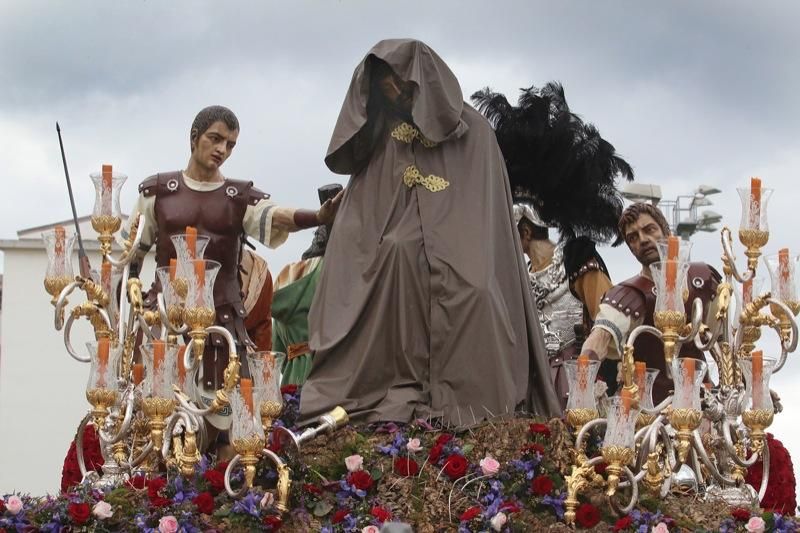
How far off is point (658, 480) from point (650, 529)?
34cm

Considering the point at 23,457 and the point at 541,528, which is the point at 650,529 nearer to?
the point at 541,528

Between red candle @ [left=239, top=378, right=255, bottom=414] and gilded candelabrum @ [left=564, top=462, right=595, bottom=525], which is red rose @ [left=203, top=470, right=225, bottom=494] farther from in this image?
gilded candelabrum @ [left=564, top=462, right=595, bottom=525]

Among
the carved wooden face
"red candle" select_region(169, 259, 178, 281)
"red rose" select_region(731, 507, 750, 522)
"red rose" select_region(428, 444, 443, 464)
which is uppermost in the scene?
the carved wooden face

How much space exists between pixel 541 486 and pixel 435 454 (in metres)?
0.56

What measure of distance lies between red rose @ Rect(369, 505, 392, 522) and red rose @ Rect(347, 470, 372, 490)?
0.24 m

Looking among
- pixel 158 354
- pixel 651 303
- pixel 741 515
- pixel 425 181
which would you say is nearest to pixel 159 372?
pixel 158 354

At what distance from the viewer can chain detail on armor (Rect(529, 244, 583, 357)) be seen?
44.6 feet

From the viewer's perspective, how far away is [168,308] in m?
10.6

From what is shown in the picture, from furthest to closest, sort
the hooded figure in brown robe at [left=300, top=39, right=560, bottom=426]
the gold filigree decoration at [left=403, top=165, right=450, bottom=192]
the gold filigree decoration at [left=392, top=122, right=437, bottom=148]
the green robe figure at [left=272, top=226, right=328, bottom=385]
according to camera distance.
Answer: the green robe figure at [left=272, top=226, right=328, bottom=385] < the gold filigree decoration at [left=392, top=122, right=437, bottom=148] < the gold filigree decoration at [left=403, top=165, right=450, bottom=192] < the hooded figure in brown robe at [left=300, top=39, right=560, bottom=426]

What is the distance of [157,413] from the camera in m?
10.1

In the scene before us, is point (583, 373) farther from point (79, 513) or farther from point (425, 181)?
point (79, 513)

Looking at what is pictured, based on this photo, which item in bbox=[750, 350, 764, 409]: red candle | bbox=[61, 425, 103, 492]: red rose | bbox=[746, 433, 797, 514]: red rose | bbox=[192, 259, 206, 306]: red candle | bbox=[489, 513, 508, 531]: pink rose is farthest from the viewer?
bbox=[61, 425, 103, 492]: red rose

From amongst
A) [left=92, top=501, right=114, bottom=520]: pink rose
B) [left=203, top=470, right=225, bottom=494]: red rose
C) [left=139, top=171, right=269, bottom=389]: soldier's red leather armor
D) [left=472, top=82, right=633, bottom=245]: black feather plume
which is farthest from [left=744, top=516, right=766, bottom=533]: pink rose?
[left=472, top=82, right=633, bottom=245]: black feather plume

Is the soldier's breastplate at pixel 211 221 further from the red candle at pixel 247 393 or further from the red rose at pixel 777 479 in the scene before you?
the red rose at pixel 777 479
